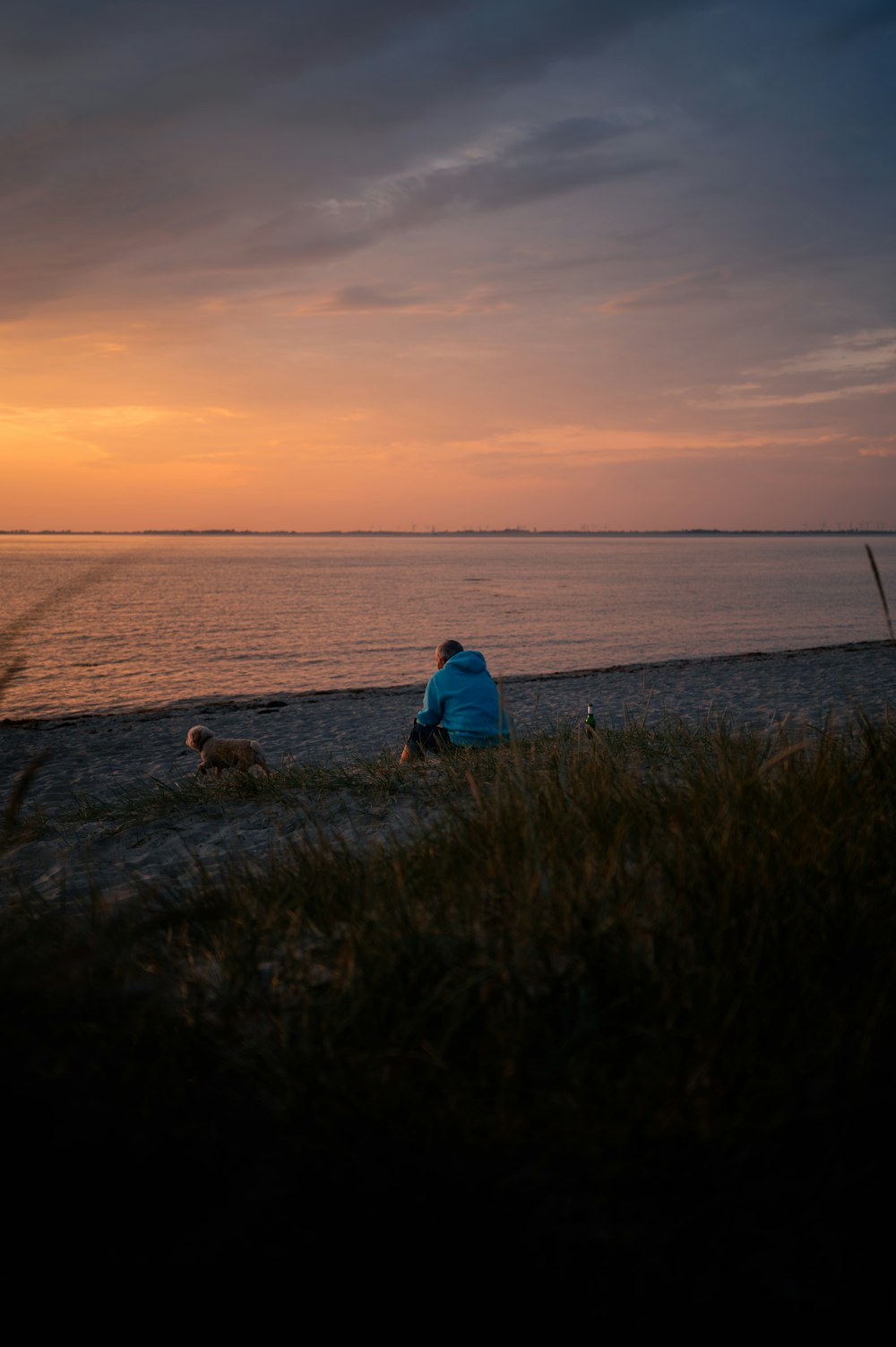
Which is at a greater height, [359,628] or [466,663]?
[359,628]

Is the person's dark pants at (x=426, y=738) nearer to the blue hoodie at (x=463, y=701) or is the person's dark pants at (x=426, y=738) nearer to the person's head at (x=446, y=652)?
the blue hoodie at (x=463, y=701)

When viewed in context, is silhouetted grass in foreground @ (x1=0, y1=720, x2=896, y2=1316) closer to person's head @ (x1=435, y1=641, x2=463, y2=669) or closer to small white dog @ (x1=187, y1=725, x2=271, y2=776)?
small white dog @ (x1=187, y1=725, x2=271, y2=776)

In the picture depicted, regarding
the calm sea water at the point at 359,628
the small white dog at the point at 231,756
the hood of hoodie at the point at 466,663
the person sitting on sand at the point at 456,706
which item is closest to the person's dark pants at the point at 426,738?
the person sitting on sand at the point at 456,706

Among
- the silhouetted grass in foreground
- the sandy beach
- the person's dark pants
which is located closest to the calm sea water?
the silhouetted grass in foreground

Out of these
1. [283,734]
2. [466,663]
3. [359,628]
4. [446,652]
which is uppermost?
[359,628]

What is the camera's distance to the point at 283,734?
14.7m

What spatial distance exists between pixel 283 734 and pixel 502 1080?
13.4 meters

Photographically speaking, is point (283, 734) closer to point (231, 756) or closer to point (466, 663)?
point (231, 756)

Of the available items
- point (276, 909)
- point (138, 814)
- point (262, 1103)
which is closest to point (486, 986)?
point (262, 1103)

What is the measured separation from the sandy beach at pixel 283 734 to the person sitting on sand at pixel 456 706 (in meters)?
0.59

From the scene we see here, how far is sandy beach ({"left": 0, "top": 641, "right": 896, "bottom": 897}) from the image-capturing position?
5613 millimetres

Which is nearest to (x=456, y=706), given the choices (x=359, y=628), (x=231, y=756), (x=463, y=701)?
(x=463, y=701)

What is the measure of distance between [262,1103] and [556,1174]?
0.71 meters

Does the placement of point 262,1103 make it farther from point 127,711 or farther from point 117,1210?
point 127,711
